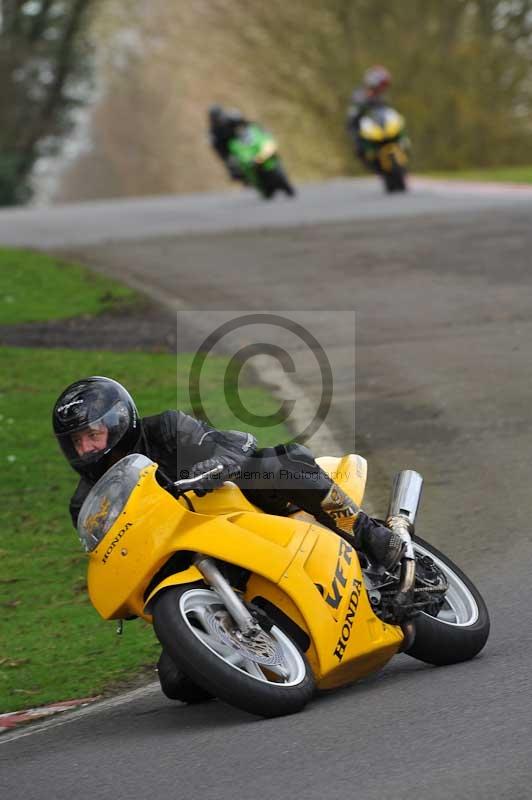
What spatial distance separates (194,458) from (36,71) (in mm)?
45382

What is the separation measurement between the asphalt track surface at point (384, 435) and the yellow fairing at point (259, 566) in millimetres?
230

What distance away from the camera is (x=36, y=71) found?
49.4 metres

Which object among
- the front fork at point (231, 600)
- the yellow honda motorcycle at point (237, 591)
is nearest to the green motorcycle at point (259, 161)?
the yellow honda motorcycle at point (237, 591)

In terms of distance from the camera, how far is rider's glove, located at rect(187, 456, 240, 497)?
5.79 m

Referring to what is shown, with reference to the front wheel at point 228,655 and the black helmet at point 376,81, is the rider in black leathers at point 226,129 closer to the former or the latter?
the black helmet at point 376,81

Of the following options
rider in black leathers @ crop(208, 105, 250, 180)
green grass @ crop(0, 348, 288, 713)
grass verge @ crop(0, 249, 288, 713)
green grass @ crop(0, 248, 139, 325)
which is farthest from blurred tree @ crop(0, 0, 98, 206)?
green grass @ crop(0, 348, 288, 713)

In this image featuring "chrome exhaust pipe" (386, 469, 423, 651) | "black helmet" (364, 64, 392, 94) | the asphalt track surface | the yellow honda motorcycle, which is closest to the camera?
the asphalt track surface

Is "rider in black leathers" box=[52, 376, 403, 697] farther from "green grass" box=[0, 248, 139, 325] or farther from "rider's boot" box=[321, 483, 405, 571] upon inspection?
"green grass" box=[0, 248, 139, 325]

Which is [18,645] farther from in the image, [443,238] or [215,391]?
[443,238]

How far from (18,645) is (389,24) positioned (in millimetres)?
37734

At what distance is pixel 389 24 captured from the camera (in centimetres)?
4272

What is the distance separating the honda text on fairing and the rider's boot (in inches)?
757

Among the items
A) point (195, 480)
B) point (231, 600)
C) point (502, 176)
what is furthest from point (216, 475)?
point (502, 176)

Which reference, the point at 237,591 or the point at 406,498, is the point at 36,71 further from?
the point at 237,591
